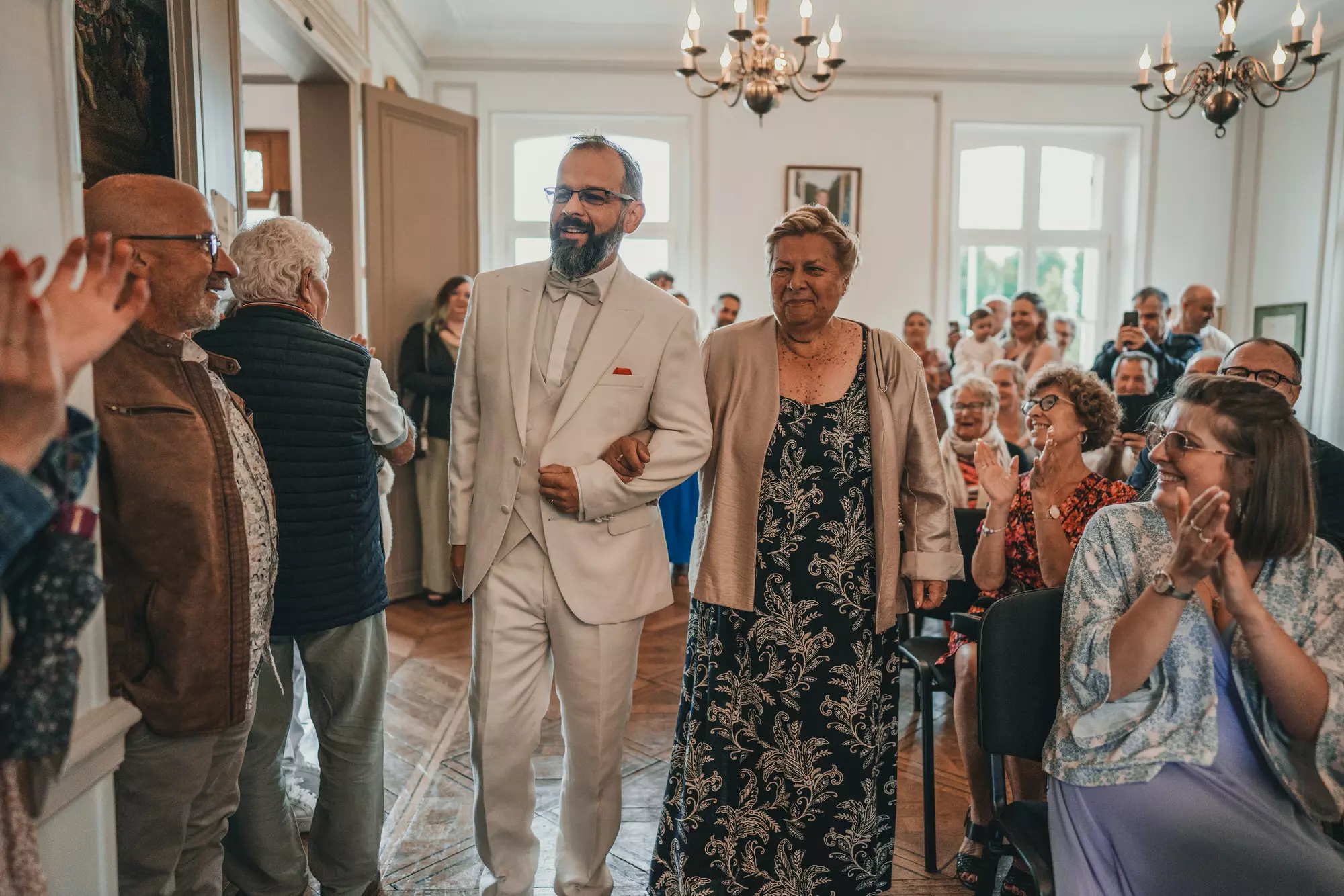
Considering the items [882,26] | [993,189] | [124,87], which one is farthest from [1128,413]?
[993,189]

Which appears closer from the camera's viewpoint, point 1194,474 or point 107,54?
point 1194,474

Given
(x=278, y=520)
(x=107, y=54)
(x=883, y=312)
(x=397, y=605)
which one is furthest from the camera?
(x=883, y=312)

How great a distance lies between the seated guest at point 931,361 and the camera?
5.91 m

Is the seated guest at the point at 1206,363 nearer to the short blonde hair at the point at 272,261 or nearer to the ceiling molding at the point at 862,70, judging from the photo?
the short blonde hair at the point at 272,261

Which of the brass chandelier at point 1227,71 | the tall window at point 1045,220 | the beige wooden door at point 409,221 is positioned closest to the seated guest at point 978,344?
the tall window at point 1045,220

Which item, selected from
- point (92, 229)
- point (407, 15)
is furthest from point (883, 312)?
point (92, 229)

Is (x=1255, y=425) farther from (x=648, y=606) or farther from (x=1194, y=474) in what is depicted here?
(x=648, y=606)

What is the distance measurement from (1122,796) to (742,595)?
82cm

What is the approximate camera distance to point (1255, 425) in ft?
5.12

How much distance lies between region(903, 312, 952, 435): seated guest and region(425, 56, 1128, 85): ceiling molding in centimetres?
198

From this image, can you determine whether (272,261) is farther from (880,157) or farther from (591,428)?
(880,157)

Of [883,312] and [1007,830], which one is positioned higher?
[883,312]

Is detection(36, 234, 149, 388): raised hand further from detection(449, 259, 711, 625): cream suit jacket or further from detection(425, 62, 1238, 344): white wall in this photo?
detection(425, 62, 1238, 344): white wall

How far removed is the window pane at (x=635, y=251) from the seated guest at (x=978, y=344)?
2.67 metres
